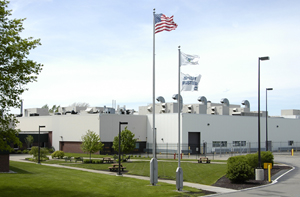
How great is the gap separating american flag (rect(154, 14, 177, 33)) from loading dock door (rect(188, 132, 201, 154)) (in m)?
43.6

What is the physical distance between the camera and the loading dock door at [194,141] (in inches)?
2480

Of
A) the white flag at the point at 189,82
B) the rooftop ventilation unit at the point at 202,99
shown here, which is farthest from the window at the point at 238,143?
the white flag at the point at 189,82

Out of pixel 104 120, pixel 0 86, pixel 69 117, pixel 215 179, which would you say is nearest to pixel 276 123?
pixel 104 120

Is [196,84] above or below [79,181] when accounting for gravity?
above

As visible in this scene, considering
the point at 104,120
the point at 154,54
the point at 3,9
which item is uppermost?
the point at 3,9

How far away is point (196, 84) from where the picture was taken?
67.2 feet

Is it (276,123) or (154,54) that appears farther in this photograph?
(276,123)

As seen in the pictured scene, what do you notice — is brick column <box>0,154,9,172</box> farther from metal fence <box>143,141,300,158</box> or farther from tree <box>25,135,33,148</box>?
tree <box>25,135,33,148</box>

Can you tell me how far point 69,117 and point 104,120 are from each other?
8.92 m

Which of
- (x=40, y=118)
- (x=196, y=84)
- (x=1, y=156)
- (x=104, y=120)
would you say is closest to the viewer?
(x=196, y=84)

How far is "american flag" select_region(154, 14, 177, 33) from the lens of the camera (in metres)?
21.0

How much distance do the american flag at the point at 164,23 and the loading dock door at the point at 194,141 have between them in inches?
1716

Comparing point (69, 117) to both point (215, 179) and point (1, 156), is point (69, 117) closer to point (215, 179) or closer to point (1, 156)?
point (1, 156)

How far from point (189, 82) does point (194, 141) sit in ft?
146
